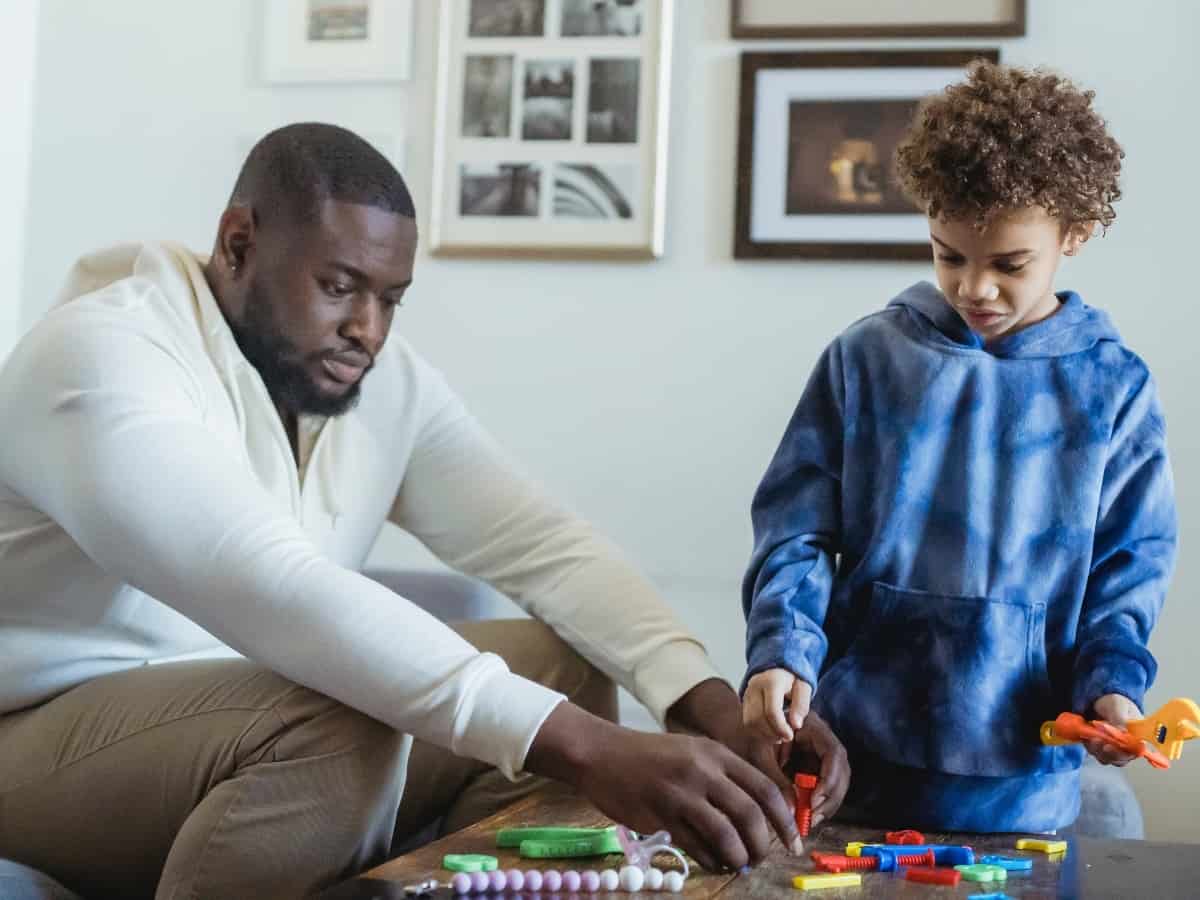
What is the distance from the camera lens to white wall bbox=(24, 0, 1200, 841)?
237 cm

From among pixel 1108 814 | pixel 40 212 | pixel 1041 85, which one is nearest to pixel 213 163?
pixel 40 212

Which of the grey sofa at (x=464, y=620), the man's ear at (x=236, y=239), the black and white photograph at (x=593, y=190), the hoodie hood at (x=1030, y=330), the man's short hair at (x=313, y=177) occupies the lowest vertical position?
the grey sofa at (x=464, y=620)

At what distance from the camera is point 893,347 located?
1609 mm

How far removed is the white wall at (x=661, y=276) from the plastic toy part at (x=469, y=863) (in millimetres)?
1237

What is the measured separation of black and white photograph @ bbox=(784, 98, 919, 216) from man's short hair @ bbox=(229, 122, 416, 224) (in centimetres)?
89

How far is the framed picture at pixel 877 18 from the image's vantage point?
239 cm

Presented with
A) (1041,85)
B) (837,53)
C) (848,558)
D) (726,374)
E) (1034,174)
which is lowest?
(848,558)

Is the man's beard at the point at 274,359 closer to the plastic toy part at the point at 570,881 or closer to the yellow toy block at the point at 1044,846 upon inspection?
the plastic toy part at the point at 570,881

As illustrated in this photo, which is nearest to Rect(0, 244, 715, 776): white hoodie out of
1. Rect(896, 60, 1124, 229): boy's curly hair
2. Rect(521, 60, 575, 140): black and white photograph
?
Rect(896, 60, 1124, 229): boy's curly hair

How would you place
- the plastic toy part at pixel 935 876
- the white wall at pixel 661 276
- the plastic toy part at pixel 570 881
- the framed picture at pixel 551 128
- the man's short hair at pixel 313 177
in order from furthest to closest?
1. the framed picture at pixel 551 128
2. the white wall at pixel 661 276
3. the man's short hair at pixel 313 177
4. the plastic toy part at pixel 935 876
5. the plastic toy part at pixel 570 881

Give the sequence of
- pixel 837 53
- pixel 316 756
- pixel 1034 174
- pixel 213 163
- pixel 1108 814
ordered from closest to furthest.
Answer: pixel 316 756
pixel 1034 174
pixel 1108 814
pixel 837 53
pixel 213 163

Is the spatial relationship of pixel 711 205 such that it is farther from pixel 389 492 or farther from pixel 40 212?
pixel 40 212

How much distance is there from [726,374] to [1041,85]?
1.01 metres

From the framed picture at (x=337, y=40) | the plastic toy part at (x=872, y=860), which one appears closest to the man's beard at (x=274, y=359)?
the plastic toy part at (x=872, y=860)
